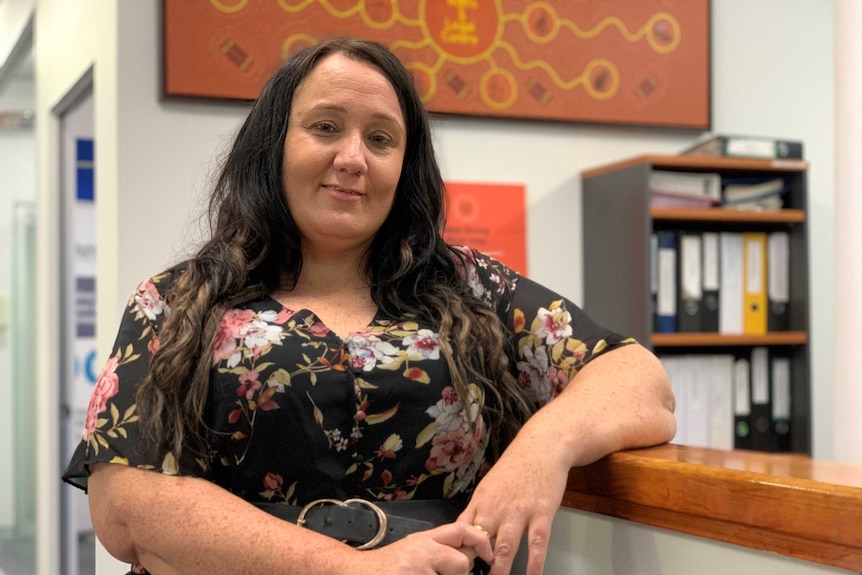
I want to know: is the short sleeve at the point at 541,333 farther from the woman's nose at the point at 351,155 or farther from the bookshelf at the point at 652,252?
the bookshelf at the point at 652,252

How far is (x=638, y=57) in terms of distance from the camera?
3678 millimetres

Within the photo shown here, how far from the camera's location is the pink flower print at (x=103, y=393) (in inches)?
55.9

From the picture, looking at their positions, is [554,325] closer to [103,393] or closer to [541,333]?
[541,333]

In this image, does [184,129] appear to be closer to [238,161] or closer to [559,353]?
[238,161]

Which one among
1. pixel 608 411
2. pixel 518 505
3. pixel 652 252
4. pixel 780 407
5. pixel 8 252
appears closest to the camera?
pixel 518 505

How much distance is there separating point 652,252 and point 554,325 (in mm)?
1904

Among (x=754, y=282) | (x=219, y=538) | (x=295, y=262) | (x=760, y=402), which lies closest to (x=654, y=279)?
(x=754, y=282)

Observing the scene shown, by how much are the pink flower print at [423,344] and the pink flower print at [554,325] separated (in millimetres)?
175

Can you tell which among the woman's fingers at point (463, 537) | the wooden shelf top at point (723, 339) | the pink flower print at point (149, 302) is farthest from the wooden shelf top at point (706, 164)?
the woman's fingers at point (463, 537)

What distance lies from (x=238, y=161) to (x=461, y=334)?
470mm

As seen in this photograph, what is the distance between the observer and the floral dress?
143 centimetres

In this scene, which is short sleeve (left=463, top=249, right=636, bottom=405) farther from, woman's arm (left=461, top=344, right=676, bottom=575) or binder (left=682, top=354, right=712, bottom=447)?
binder (left=682, top=354, right=712, bottom=447)

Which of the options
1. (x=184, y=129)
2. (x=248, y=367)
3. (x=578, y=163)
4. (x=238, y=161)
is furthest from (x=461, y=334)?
(x=578, y=163)

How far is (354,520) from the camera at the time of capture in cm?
142
